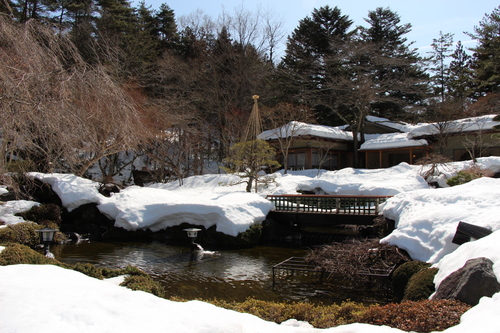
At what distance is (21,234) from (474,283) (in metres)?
12.8

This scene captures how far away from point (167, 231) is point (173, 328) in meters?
12.7

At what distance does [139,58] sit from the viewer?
29.2 m

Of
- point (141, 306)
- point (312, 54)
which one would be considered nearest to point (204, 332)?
point (141, 306)

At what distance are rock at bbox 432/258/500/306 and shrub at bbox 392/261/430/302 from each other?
1962mm

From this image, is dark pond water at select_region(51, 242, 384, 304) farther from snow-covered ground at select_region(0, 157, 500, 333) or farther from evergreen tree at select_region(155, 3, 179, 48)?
evergreen tree at select_region(155, 3, 179, 48)

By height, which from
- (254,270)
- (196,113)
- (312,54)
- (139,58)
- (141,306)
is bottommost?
(254,270)

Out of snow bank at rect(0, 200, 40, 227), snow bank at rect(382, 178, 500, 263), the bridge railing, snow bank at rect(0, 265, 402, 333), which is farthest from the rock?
snow bank at rect(0, 200, 40, 227)

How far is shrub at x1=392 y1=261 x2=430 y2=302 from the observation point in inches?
275

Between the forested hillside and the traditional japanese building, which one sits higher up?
the forested hillside

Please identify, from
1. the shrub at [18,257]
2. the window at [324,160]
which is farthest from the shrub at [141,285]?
the window at [324,160]

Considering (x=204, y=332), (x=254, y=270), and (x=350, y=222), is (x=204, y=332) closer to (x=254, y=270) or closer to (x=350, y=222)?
(x=254, y=270)

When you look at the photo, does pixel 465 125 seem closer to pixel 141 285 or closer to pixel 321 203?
pixel 321 203

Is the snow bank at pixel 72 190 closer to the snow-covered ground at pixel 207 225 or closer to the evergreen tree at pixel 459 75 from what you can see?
the snow-covered ground at pixel 207 225

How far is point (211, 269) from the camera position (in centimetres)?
1080
